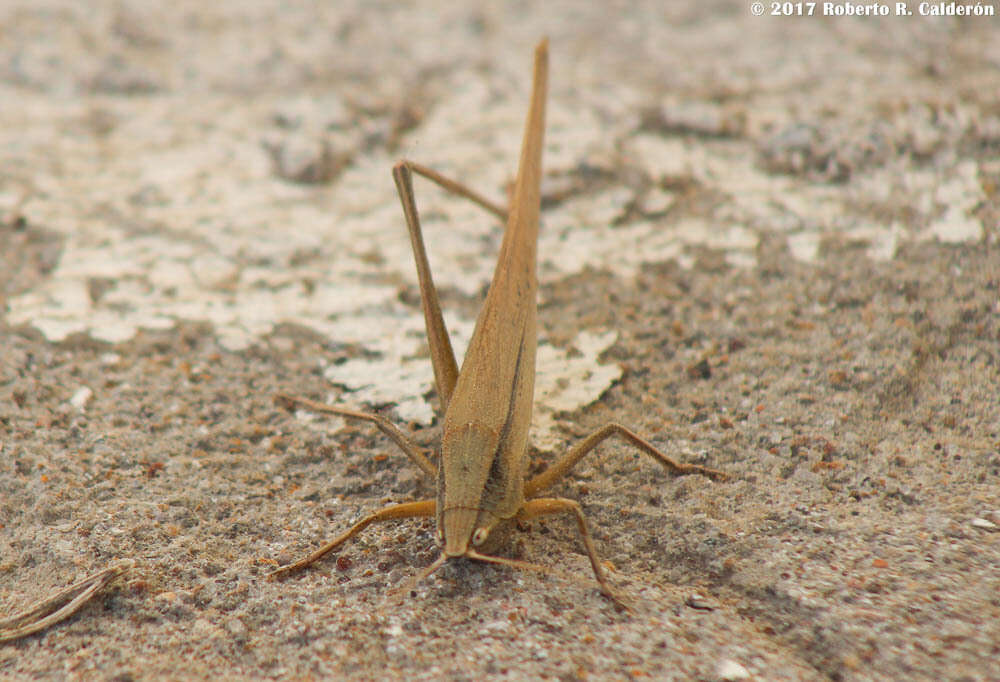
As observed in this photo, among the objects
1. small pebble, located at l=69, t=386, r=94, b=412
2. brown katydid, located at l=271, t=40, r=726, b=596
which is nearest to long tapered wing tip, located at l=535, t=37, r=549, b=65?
brown katydid, located at l=271, t=40, r=726, b=596

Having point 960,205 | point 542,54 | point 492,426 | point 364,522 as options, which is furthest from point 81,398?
point 960,205

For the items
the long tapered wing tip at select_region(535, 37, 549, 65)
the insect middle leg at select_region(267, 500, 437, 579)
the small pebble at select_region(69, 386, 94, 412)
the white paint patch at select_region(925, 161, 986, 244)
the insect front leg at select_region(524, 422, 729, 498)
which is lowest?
the insect middle leg at select_region(267, 500, 437, 579)

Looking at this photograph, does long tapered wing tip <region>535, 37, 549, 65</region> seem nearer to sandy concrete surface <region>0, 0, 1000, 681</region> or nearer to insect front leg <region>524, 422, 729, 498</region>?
sandy concrete surface <region>0, 0, 1000, 681</region>

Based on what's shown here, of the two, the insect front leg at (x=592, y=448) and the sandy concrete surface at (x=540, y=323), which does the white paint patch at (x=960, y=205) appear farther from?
the insect front leg at (x=592, y=448)

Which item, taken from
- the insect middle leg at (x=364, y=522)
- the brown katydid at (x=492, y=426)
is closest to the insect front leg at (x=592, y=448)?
the brown katydid at (x=492, y=426)

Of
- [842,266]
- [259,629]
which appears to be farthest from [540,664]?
[842,266]
